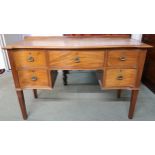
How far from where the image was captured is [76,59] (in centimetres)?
107

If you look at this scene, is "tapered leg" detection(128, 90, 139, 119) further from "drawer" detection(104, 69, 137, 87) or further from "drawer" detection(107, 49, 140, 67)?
"drawer" detection(107, 49, 140, 67)

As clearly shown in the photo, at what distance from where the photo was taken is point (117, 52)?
1.05 meters

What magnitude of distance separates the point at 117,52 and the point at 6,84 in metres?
1.65

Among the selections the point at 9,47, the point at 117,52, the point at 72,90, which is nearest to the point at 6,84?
the point at 72,90

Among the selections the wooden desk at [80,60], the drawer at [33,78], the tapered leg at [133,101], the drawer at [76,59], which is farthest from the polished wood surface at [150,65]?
the drawer at [33,78]

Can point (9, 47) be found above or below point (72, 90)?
above

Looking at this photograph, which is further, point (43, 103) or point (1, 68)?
point (1, 68)

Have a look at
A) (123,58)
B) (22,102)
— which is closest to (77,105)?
(22,102)

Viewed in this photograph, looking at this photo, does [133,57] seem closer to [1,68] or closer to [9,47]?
[9,47]

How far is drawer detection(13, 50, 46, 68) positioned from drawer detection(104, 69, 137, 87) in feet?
1.65

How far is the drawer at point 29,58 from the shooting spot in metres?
1.05

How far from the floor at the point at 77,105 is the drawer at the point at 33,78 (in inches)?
14.2

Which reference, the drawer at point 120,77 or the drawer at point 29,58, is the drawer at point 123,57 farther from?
the drawer at point 29,58

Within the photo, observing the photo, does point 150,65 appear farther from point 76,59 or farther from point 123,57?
point 76,59
